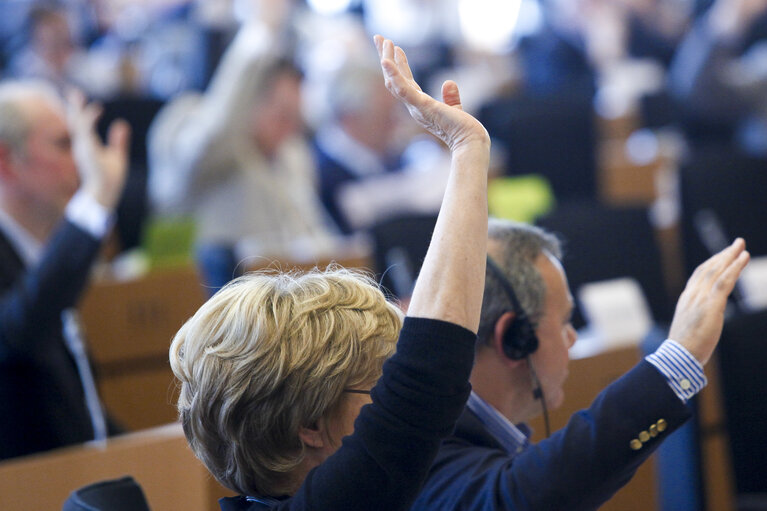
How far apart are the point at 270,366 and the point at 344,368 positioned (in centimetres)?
8

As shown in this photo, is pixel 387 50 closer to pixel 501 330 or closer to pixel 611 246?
pixel 501 330

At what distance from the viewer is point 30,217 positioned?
2229 millimetres

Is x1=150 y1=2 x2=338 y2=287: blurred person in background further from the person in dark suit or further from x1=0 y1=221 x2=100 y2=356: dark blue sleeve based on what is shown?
x1=0 y1=221 x2=100 y2=356: dark blue sleeve

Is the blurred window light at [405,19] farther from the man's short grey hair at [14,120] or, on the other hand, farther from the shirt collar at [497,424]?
the shirt collar at [497,424]

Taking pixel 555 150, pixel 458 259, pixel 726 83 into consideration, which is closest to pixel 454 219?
pixel 458 259

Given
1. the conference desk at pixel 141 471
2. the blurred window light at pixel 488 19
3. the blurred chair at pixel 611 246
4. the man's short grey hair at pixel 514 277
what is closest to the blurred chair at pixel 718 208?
the blurred chair at pixel 611 246

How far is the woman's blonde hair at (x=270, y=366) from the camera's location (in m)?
0.97

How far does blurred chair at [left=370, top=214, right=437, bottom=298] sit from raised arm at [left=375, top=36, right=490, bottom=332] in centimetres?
171

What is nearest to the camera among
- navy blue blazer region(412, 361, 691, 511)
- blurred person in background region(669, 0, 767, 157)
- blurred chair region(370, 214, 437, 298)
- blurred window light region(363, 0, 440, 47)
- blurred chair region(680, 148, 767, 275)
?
navy blue blazer region(412, 361, 691, 511)

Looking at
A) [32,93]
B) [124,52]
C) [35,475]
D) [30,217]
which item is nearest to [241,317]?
[35,475]

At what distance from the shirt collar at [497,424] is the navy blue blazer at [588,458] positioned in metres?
0.17

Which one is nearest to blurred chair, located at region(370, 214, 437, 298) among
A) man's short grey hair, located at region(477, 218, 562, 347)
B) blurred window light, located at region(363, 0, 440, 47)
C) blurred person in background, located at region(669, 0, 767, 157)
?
man's short grey hair, located at region(477, 218, 562, 347)

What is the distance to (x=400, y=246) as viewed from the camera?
2748 millimetres

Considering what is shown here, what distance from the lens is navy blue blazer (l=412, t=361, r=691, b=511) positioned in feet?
3.63
